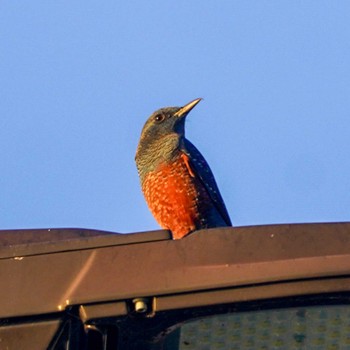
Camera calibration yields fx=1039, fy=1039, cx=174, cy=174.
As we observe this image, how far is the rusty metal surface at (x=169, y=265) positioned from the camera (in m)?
2.04

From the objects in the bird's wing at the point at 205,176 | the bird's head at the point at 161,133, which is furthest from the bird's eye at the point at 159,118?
the bird's wing at the point at 205,176

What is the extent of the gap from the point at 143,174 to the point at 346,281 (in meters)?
6.36

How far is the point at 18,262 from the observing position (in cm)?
213

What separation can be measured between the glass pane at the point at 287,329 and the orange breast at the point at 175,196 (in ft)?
17.8

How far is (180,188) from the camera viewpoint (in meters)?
7.78

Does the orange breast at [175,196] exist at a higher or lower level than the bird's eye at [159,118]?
lower

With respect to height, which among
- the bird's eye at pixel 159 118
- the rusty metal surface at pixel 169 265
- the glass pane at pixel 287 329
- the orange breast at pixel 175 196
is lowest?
the glass pane at pixel 287 329

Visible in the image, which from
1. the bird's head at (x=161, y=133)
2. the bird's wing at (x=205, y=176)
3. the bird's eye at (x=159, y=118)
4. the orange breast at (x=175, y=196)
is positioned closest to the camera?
the orange breast at (x=175, y=196)

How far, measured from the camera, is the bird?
7633 millimetres

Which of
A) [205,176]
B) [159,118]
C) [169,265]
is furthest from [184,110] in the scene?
[169,265]

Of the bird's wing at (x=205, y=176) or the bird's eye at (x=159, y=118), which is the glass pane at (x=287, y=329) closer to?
the bird's wing at (x=205, y=176)

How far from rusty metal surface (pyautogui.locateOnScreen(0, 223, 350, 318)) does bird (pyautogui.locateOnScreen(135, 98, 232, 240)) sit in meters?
5.24

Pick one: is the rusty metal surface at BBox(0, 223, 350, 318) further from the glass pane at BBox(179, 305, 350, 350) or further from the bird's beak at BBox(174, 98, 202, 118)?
the bird's beak at BBox(174, 98, 202, 118)

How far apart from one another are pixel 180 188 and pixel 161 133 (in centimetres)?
142
